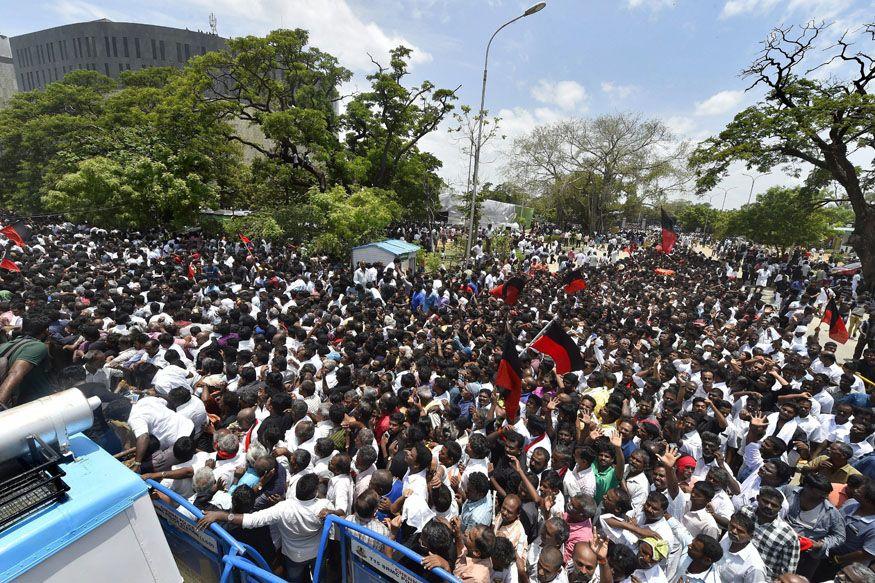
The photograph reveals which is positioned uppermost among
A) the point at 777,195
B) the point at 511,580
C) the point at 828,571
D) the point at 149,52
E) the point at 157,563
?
the point at 149,52

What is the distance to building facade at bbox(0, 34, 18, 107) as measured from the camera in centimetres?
5171

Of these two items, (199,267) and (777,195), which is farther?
(777,195)

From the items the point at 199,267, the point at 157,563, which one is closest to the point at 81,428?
the point at 157,563

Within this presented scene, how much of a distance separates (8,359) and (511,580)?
524 cm

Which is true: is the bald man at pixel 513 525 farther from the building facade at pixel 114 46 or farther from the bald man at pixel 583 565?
the building facade at pixel 114 46

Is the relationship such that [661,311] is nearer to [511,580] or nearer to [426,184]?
[511,580]

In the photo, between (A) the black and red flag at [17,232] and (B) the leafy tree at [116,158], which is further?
(B) the leafy tree at [116,158]

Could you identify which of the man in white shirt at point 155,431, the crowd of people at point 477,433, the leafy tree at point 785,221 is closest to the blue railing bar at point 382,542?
the crowd of people at point 477,433

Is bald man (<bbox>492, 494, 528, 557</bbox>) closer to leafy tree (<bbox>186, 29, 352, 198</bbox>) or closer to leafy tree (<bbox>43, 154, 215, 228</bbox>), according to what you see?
leafy tree (<bbox>186, 29, 352, 198</bbox>)

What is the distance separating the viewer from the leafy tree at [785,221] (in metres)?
21.2

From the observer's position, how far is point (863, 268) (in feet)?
53.7

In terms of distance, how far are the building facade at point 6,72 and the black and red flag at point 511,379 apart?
7397 centimetres

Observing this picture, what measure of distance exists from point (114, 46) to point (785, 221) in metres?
70.9

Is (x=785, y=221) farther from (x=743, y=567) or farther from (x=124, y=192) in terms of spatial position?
(x=124, y=192)
